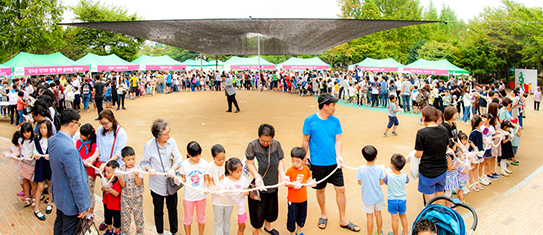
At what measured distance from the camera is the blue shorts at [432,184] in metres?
3.92

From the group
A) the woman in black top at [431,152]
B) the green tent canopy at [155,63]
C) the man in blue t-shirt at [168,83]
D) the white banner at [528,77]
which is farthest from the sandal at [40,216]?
the white banner at [528,77]

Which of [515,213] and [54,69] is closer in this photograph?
[515,213]

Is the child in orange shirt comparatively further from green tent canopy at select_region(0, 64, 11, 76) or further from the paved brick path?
green tent canopy at select_region(0, 64, 11, 76)

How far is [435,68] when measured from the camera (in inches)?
931

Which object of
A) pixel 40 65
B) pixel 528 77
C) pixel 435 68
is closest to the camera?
pixel 40 65

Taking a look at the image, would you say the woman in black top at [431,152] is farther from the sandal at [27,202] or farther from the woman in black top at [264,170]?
the sandal at [27,202]

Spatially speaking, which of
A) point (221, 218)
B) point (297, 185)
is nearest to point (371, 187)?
point (297, 185)

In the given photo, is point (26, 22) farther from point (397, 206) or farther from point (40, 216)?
point (397, 206)

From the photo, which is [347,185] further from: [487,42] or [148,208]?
[487,42]

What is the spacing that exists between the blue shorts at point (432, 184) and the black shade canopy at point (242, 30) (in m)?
6.69

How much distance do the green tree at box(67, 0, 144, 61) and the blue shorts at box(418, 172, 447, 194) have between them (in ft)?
144

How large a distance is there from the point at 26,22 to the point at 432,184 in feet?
111

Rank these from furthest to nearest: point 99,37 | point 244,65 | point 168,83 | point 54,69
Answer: point 99,37, point 244,65, point 168,83, point 54,69

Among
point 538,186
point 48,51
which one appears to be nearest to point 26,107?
point 538,186
